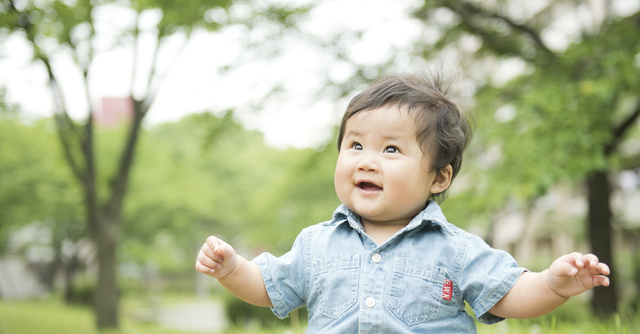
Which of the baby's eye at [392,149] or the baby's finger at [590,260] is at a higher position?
the baby's eye at [392,149]

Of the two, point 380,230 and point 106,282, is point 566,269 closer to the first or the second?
point 380,230

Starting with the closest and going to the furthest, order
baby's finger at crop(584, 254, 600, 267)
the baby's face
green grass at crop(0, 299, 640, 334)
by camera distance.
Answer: baby's finger at crop(584, 254, 600, 267) < the baby's face < green grass at crop(0, 299, 640, 334)

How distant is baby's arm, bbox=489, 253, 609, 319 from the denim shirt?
41 mm

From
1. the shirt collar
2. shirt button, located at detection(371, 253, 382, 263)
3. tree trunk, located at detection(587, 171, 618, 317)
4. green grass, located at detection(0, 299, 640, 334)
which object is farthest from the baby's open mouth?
tree trunk, located at detection(587, 171, 618, 317)

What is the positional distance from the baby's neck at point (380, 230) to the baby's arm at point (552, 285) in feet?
1.43

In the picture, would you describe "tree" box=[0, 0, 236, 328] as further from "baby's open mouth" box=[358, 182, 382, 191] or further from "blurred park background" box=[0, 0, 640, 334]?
"baby's open mouth" box=[358, 182, 382, 191]

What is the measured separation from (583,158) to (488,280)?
17.4 feet

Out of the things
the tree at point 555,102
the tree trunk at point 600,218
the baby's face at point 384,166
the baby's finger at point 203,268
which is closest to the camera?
the baby's finger at point 203,268

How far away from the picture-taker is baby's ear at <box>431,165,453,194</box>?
2258mm

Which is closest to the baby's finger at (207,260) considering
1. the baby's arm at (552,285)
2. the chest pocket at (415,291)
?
the chest pocket at (415,291)

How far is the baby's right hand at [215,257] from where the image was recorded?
6.60ft

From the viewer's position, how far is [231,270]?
6.97 ft

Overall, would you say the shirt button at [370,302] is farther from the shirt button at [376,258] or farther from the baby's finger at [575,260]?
the baby's finger at [575,260]

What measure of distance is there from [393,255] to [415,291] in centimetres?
15
